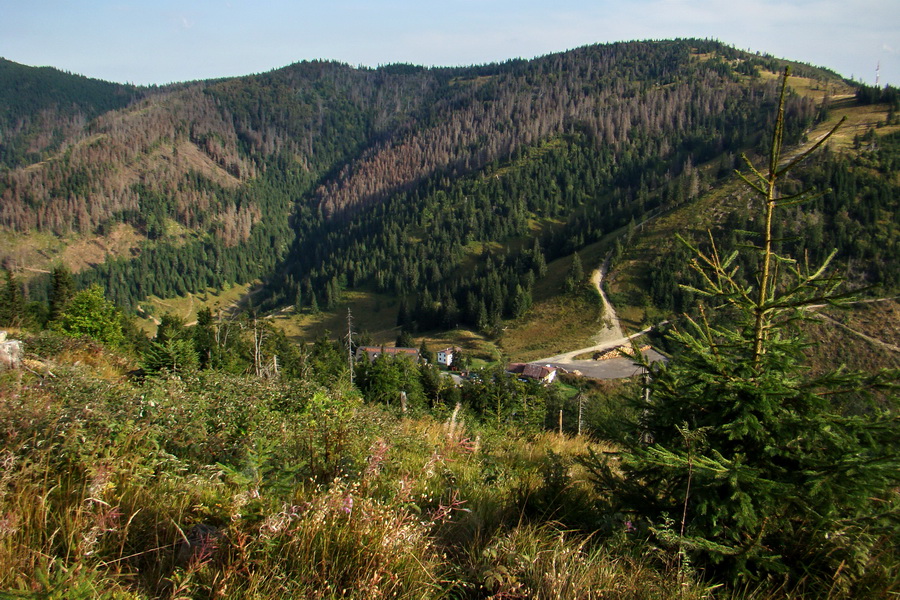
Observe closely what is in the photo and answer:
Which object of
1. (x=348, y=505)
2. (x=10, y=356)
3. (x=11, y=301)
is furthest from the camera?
(x=11, y=301)

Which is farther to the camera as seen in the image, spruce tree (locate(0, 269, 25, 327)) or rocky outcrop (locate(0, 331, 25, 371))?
spruce tree (locate(0, 269, 25, 327))

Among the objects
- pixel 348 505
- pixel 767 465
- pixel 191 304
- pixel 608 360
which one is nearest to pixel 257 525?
pixel 348 505

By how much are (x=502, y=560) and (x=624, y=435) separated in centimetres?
A: 242

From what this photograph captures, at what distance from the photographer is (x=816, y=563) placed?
3.63 m

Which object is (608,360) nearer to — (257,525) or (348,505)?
(348,505)

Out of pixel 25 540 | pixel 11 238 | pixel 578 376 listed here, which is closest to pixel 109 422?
pixel 25 540

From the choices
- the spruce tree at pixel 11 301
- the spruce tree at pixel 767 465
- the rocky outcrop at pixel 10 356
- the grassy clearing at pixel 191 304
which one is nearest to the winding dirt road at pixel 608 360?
the spruce tree at pixel 11 301

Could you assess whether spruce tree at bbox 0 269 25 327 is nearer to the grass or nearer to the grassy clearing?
the grass

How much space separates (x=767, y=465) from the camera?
4.10m

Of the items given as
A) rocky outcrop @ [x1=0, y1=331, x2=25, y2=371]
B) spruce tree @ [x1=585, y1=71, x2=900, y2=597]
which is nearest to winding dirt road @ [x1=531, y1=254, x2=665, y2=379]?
spruce tree @ [x1=585, y1=71, x2=900, y2=597]

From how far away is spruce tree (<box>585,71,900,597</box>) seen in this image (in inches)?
139

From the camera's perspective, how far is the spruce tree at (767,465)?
3543mm

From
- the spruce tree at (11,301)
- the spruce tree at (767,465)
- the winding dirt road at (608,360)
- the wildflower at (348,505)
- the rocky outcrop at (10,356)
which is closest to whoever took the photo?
the wildflower at (348,505)

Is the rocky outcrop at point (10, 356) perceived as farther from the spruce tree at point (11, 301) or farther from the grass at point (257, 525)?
the spruce tree at point (11, 301)
